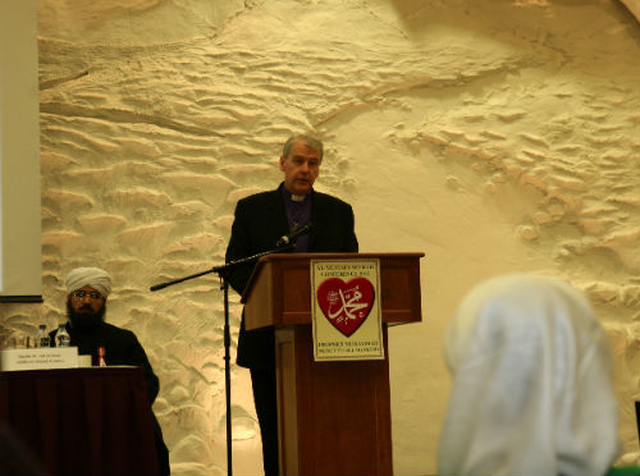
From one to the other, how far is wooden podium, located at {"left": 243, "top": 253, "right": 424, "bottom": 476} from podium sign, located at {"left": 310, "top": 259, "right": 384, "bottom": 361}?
1.6 inches

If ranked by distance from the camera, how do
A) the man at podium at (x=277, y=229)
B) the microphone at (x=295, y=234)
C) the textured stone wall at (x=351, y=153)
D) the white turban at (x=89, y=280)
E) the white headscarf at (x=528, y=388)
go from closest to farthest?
the white headscarf at (x=528, y=388), the microphone at (x=295, y=234), the man at podium at (x=277, y=229), the white turban at (x=89, y=280), the textured stone wall at (x=351, y=153)

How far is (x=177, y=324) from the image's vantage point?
6.14 meters

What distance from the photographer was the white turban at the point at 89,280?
5.00 m

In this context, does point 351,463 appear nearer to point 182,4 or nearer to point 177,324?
point 177,324

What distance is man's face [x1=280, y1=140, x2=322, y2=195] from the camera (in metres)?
4.23

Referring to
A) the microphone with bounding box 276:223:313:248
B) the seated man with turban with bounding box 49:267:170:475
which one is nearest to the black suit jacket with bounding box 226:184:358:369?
the microphone with bounding box 276:223:313:248

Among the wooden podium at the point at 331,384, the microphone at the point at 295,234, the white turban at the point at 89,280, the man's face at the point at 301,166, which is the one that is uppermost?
the man's face at the point at 301,166

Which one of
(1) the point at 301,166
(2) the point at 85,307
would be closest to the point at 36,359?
(2) the point at 85,307

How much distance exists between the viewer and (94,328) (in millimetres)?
4988

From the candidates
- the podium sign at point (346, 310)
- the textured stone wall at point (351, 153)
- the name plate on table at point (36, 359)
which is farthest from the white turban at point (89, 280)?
the podium sign at point (346, 310)

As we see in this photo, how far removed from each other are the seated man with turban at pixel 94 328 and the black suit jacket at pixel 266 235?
3.15 feet

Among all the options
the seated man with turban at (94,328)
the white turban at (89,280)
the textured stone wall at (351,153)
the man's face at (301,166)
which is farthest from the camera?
the textured stone wall at (351,153)

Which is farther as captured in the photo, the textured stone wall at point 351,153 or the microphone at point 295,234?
the textured stone wall at point 351,153

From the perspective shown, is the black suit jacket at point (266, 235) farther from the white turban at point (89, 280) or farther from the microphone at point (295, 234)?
the white turban at point (89, 280)
